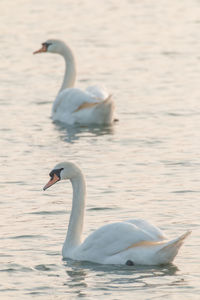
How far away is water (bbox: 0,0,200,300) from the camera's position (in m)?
12.1

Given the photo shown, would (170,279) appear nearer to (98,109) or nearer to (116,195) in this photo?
(116,195)

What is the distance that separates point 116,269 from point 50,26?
64.3 ft

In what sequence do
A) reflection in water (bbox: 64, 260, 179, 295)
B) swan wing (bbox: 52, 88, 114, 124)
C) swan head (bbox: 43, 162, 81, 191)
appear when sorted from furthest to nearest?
swan wing (bbox: 52, 88, 114, 124) < swan head (bbox: 43, 162, 81, 191) < reflection in water (bbox: 64, 260, 179, 295)

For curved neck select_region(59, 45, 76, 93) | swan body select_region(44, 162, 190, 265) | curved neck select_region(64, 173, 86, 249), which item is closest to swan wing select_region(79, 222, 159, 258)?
swan body select_region(44, 162, 190, 265)

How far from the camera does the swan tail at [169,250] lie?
465 inches

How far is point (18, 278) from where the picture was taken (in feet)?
39.6

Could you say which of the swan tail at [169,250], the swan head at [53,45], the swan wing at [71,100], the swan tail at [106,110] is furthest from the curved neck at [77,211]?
the swan head at [53,45]

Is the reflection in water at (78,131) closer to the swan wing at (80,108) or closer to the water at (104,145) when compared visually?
the water at (104,145)

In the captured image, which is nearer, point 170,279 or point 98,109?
point 170,279

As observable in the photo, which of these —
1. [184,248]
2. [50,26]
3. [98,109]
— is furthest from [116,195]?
[50,26]

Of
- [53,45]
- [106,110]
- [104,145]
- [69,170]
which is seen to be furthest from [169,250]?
[53,45]

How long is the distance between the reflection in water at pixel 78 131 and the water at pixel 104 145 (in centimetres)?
2

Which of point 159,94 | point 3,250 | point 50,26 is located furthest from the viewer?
point 50,26

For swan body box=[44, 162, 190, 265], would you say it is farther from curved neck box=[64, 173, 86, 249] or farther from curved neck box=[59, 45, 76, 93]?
curved neck box=[59, 45, 76, 93]
